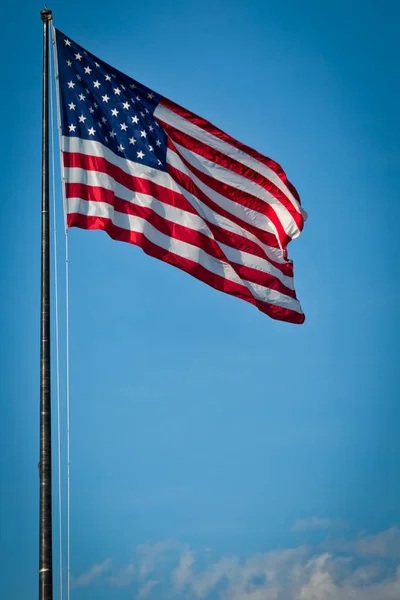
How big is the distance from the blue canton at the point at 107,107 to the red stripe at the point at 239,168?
0.75 m

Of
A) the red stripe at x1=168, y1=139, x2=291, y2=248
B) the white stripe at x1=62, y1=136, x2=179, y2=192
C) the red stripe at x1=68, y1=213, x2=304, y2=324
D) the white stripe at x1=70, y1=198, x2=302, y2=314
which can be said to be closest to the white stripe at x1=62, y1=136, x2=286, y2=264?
the white stripe at x1=62, y1=136, x2=179, y2=192

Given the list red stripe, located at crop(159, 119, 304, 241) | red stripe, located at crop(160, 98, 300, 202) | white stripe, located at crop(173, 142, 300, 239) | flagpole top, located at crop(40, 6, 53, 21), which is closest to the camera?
flagpole top, located at crop(40, 6, 53, 21)

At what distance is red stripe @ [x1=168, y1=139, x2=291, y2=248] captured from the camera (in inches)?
966

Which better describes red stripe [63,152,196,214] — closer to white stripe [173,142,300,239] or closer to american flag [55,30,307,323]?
american flag [55,30,307,323]

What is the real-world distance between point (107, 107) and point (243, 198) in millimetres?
4858

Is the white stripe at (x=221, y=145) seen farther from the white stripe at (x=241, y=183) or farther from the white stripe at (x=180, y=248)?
the white stripe at (x=180, y=248)

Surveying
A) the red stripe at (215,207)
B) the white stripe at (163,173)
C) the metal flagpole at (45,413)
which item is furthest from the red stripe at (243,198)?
the metal flagpole at (45,413)

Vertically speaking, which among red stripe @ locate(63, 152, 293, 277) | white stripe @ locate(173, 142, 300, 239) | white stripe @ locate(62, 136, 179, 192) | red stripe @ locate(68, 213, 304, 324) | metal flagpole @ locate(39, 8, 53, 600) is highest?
white stripe @ locate(173, 142, 300, 239)

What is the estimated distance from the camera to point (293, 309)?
24.9 meters

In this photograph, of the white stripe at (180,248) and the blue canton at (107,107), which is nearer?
the white stripe at (180,248)

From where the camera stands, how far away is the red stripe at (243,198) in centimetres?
2454

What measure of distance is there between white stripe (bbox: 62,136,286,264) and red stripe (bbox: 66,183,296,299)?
0.88 meters

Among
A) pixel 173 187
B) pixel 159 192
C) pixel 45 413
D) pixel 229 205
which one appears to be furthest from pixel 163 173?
pixel 45 413

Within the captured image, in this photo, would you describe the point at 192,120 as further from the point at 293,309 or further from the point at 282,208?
the point at 293,309
